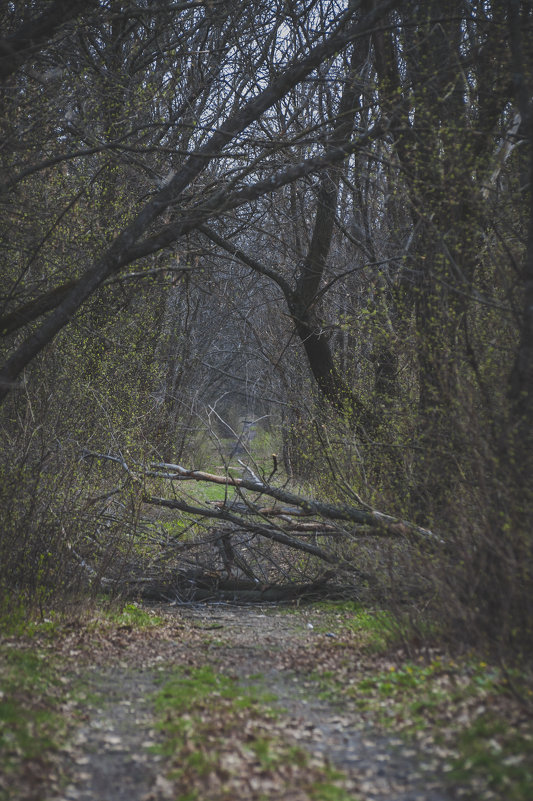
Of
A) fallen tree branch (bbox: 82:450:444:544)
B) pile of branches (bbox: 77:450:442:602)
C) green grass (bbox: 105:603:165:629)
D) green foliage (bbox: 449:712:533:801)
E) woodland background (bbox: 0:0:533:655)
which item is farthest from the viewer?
pile of branches (bbox: 77:450:442:602)

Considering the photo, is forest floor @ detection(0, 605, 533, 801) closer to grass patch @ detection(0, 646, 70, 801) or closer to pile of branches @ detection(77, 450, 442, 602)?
grass patch @ detection(0, 646, 70, 801)

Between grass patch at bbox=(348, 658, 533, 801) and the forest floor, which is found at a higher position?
grass patch at bbox=(348, 658, 533, 801)

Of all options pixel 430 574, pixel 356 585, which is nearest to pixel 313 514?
pixel 356 585

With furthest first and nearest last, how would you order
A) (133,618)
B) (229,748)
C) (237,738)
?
(133,618) → (237,738) → (229,748)

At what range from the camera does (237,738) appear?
16.8 feet

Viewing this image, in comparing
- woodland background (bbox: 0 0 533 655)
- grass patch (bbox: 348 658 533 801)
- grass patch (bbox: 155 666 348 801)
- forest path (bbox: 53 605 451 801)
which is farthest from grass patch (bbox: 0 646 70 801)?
grass patch (bbox: 348 658 533 801)

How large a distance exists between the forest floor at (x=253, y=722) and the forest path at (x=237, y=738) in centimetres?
1

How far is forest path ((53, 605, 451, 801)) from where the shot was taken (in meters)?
4.34

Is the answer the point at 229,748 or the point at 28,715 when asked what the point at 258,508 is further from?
the point at 229,748

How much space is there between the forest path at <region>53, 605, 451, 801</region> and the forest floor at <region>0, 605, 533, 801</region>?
0.04 feet

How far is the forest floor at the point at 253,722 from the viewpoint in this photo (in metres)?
4.34

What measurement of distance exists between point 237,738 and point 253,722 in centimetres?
41

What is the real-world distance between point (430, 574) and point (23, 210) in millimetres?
6433

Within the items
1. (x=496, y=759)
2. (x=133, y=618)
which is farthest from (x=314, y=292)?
(x=496, y=759)
